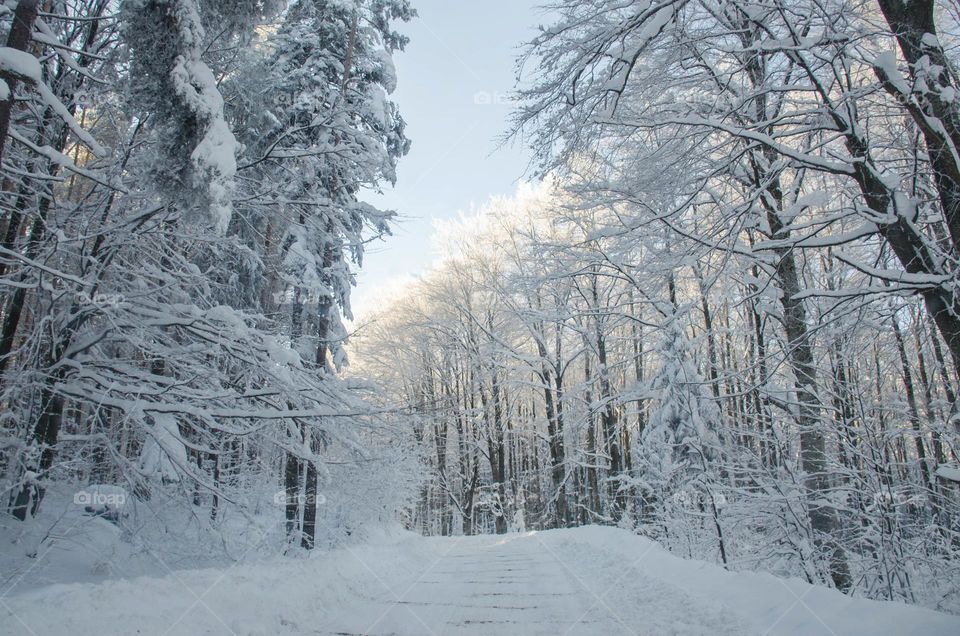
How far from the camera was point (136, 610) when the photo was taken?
436 centimetres

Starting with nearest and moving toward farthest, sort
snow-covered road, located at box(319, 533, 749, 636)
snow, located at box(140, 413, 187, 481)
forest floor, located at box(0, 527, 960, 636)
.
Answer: forest floor, located at box(0, 527, 960, 636), snow-covered road, located at box(319, 533, 749, 636), snow, located at box(140, 413, 187, 481)

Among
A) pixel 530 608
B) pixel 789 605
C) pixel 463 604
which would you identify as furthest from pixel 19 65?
pixel 789 605

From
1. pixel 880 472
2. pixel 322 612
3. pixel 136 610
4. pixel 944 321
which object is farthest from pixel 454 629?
pixel 944 321

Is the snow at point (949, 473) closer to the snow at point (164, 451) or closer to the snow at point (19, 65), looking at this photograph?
the snow at point (164, 451)

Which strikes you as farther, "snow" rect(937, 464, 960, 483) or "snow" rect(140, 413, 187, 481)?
"snow" rect(140, 413, 187, 481)

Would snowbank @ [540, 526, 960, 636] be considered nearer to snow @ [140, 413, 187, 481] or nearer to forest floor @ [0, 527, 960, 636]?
forest floor @ [0, 527, 960, 636]

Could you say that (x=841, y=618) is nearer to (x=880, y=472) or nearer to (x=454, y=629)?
(x=880, y=472)

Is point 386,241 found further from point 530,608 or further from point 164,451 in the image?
point 530,608

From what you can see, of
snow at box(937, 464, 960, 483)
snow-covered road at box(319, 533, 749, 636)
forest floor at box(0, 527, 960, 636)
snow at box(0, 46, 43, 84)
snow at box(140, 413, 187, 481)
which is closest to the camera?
snow at box(937, 464, 960, 483)

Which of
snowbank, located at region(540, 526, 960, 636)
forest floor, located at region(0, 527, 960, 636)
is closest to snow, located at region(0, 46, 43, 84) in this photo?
forest floor, located at region(0, 527, 960, 636)

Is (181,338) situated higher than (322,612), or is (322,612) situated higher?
(181,338)

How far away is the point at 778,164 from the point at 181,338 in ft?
24.4

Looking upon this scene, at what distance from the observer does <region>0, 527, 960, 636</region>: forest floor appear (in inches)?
151

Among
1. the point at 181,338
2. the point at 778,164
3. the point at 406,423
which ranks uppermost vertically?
the point at 778,164
